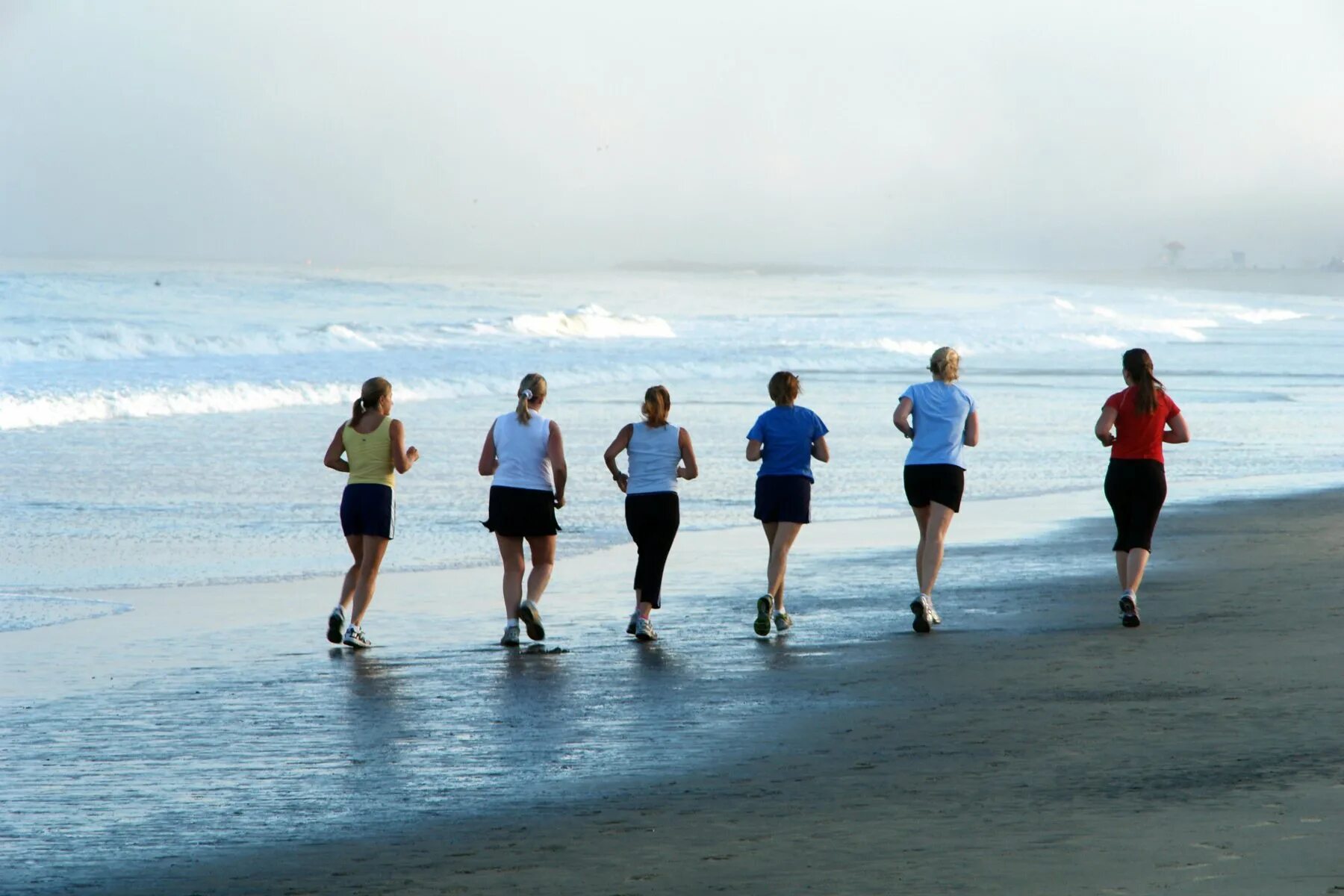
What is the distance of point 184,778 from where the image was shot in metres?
6.14

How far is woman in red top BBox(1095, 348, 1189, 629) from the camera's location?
9.61m

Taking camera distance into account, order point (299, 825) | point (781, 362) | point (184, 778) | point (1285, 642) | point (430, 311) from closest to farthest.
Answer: point (299, 825)
point (184, 778)
point (1285, 642)
point (781, 362)
point (430, 311)

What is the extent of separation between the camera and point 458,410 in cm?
2809

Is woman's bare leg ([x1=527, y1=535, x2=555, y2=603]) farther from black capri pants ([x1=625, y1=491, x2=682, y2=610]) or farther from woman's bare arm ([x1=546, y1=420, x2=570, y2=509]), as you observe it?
black capri pants ([x1=625, y1=491, x2=682, y2=610])

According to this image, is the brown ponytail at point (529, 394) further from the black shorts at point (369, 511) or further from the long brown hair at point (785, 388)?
the long brown hair at point (785, 388)

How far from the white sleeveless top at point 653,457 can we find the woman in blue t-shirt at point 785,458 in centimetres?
46

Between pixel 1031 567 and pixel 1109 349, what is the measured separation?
43.6 metres

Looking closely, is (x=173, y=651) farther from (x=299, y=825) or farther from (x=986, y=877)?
(x=986, y=877)

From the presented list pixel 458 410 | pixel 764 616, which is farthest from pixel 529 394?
pixel 458 410

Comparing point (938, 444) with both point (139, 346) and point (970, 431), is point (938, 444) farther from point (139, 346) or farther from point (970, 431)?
point (139, 346)

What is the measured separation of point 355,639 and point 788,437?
2637 mm

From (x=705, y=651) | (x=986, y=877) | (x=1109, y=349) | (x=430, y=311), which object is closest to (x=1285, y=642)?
(x=705, y=651)

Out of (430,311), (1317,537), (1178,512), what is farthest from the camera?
(430,311)

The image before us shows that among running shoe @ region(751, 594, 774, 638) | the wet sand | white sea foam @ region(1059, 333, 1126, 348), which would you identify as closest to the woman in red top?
the wet sand
